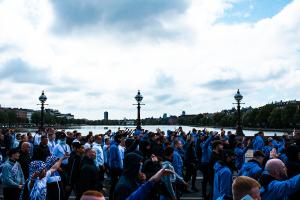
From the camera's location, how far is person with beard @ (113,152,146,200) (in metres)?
5.68

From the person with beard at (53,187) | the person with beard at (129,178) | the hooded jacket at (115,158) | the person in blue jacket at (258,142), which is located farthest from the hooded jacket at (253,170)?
the person in blue jacket at (258,142)

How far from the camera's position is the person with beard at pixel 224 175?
8.19m

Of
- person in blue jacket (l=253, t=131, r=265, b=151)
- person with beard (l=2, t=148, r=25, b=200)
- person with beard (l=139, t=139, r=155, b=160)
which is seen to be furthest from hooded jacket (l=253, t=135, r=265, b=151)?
person with beard (l=2, t=148, r=25, b=200)

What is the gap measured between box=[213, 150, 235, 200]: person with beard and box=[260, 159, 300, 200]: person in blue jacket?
223cm

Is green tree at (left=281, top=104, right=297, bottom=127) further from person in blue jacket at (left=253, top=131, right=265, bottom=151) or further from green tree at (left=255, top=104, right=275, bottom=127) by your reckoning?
person in blue jacket at (left=253, top=131, right=265, bottom=151)

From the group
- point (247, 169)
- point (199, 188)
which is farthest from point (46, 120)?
point (247, 169)

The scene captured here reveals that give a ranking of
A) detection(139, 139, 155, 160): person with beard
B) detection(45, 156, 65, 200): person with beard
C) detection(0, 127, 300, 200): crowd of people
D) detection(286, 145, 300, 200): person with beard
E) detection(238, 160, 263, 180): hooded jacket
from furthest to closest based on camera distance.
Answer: detection(139, 139, 155, 160): person with beard < detection(45, 156, 65, 200): person with beard < detection(238, 160, 263, 180): hooded jacket < detection(286, 145, 300, 200): person with beard < detection(0, 127, 300, 200): crowd of people

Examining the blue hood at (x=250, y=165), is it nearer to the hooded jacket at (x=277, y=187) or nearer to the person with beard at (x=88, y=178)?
the hooded jacket at (x=277, y=187)

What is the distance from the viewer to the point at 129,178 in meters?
5.78

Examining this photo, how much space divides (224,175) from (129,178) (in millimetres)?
3065

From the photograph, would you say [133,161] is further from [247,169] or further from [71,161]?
[71,161]

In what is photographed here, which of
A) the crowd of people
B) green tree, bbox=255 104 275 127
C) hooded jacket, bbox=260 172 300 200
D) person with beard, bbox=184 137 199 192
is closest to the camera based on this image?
the crowd of people

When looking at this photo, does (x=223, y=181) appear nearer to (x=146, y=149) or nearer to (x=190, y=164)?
(x=146, y=149)

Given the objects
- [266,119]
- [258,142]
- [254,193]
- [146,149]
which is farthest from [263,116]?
[254,193]
